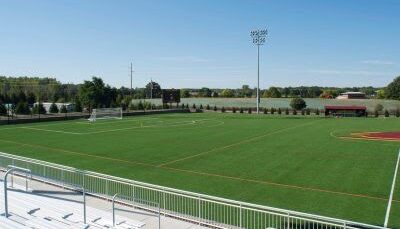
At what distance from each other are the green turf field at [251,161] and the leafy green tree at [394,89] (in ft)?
270

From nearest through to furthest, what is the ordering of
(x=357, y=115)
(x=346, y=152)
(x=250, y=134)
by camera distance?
(x=346, y=152) → (x=250, y=134) → (x=357, y=115)

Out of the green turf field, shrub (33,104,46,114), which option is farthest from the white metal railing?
shrub (33,104,46,114)

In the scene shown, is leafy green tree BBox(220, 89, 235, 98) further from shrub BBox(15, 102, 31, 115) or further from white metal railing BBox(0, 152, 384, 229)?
white metal railing BBox(0, 152, 384, 229)

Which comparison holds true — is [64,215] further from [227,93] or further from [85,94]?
[227,93]

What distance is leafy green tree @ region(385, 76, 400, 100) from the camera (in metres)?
113

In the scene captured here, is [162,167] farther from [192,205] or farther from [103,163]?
[192,205]

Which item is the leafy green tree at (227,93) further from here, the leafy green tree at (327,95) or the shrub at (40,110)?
the shrub at (40,110)

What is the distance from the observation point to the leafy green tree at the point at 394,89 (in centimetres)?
11307

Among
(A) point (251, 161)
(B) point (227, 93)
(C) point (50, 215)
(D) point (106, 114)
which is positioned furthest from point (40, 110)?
(B) point (227, 93)

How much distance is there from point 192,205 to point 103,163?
11008 millimetres

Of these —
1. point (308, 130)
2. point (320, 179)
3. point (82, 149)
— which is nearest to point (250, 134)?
point (308, 130)

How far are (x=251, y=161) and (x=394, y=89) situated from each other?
344 ft

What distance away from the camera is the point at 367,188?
17453 mm

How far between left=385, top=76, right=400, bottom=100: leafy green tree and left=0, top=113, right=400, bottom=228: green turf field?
8219 cm
